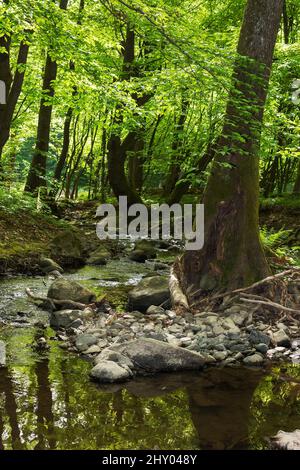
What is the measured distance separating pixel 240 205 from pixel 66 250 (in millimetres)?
5977

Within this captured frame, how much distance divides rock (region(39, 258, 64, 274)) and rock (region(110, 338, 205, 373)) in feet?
18.2

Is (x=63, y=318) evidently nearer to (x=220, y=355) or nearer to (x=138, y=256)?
(x=220, y=355)

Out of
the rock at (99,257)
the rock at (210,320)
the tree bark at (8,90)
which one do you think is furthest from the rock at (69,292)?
the tree bark at (8,90)

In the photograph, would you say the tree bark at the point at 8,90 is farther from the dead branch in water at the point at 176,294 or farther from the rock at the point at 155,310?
the rock at the point at 155,310

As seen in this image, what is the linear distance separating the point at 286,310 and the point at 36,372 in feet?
13.5

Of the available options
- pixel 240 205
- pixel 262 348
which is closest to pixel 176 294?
pixel 240 205

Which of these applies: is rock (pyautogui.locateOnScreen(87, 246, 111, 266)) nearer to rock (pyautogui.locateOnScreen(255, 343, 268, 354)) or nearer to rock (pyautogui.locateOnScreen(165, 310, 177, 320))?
rock (pyautogui.locateOnScreen(165, 310, 177, 320))

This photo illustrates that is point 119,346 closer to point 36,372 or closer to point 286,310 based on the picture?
point 36,372

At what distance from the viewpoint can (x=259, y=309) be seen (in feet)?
25.6

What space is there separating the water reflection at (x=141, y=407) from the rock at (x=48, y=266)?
5118 mm

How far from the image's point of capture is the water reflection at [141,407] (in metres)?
4.11

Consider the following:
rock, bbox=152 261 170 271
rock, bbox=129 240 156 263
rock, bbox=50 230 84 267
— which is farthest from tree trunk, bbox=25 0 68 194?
rock, bbox=152 261 170 271

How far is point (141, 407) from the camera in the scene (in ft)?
15.9
